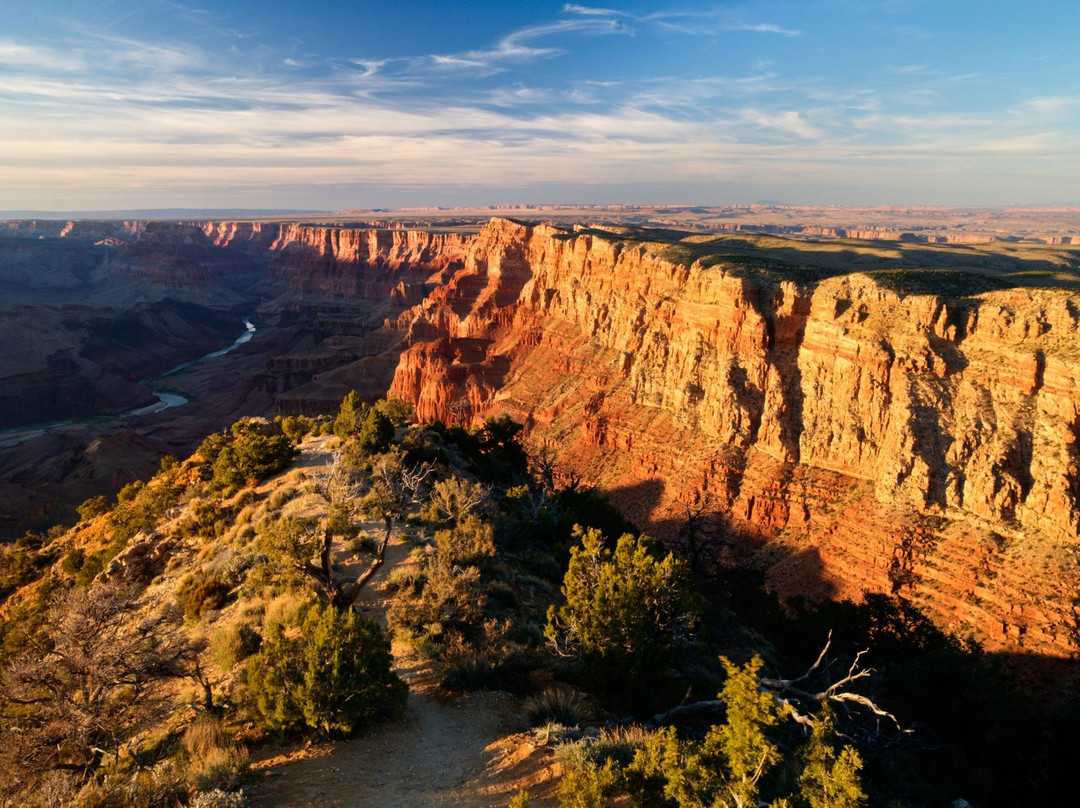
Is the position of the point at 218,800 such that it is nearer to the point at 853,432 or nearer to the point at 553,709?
the point at 553,709

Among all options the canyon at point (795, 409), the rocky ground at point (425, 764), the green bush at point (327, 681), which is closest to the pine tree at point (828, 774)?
the rocky ground at point (425, 764)

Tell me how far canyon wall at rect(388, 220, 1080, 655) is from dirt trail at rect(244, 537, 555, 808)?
25.9m

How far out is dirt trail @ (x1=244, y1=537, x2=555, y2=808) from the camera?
31.2 feet

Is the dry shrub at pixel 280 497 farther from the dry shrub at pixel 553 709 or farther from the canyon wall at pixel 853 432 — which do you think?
the canyon wall at pixel 853 432

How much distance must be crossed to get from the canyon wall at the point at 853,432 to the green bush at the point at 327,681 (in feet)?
92.5

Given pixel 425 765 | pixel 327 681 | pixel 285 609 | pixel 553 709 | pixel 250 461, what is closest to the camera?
pixel 425 765

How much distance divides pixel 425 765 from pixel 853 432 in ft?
110

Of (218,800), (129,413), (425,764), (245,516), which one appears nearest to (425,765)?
(425,764)

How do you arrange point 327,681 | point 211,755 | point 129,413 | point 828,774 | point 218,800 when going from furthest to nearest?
point 129,413
point 327,681
point 211,755
point 828,774
point 218,800

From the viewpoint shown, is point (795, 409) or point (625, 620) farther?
point (795, 409)

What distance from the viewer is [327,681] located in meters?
10.7

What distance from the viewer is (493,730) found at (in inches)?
451

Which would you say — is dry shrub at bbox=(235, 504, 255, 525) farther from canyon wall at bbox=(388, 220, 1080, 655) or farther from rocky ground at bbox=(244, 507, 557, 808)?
canyon wall at bbox=(388, 220, 1080, 655)

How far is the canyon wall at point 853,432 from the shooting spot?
91.6ft
